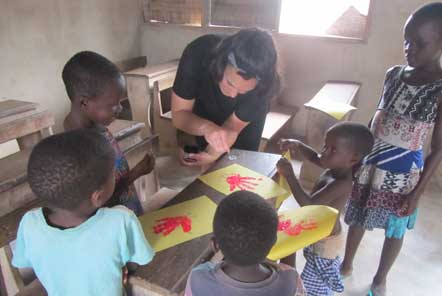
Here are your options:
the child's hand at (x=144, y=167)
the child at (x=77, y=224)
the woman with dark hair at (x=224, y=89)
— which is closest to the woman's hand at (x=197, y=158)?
the woman with dark hair at (x=224, y=89)

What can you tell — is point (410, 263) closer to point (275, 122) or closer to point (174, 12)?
point (275, 122)

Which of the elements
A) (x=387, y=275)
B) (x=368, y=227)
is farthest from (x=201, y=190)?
(x=387, y=275)

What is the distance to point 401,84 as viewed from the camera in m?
1.62

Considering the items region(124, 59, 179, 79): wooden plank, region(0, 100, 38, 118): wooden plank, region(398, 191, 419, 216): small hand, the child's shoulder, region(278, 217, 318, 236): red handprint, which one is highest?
the child's shoulder

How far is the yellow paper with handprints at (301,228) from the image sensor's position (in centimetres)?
111

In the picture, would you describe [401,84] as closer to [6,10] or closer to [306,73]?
[306,73]

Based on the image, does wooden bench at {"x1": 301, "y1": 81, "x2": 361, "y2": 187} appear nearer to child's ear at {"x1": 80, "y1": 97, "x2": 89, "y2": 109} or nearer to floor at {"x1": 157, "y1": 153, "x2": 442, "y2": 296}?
floor at {"x1": 157, "y1": 153, "x2": 442, "y2": 296}

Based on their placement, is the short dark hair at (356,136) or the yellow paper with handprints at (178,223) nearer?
the yellow paper with handprints at (178,223)

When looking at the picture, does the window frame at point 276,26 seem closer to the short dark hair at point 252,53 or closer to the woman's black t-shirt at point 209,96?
the woman's black t-shirt at point 209,96

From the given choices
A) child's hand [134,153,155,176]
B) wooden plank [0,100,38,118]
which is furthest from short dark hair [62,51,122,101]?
wooden plank [0,100,38,118]

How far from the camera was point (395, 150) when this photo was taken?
1.66 meters

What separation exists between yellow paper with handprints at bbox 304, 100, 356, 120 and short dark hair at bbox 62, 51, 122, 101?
184 cm

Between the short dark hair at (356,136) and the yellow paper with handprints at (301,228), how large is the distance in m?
0.31

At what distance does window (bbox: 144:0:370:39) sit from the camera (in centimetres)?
350
